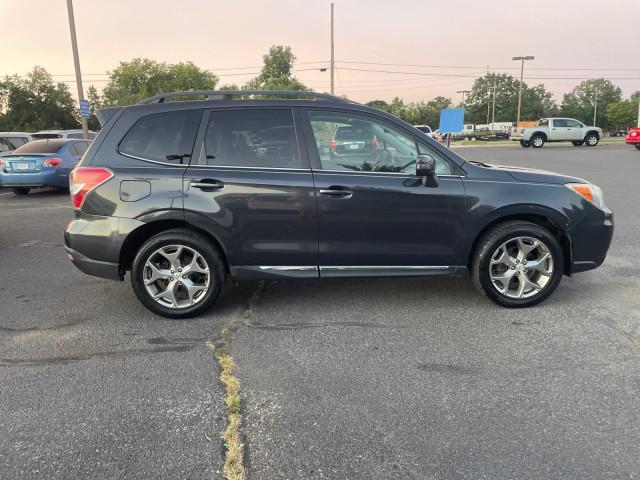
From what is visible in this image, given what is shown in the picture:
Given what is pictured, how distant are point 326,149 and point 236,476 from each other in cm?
262

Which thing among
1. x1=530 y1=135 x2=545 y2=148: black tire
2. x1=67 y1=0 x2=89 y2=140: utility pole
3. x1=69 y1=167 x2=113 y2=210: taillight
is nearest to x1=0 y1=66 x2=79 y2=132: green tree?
x1=67 y1=0 x2=89 y2=140: utility pole

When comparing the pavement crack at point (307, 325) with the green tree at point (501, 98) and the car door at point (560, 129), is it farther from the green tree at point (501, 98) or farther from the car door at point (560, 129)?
the green tree at point (501, 98)

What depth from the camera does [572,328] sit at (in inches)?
153

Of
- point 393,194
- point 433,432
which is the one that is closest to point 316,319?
point 393,194

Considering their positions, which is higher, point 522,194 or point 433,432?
point 522,194

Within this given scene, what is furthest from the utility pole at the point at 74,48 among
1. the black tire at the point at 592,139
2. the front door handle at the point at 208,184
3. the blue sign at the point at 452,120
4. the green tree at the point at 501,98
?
the green tree at the point at 501,98

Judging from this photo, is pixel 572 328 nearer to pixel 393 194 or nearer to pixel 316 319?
pixel 393 194

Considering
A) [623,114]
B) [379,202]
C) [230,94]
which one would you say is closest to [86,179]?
[230,94]

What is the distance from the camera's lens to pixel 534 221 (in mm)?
4305

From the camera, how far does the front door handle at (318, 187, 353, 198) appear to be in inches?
157

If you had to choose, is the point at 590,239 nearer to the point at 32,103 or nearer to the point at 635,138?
the point at 635,138

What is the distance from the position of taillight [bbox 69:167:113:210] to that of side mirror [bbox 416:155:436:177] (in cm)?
248

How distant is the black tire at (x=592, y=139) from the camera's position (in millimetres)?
33031

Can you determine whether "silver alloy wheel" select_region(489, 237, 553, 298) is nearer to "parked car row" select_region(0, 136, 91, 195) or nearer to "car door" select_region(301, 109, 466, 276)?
"car door" select_region(301, 109, 466, 276)
